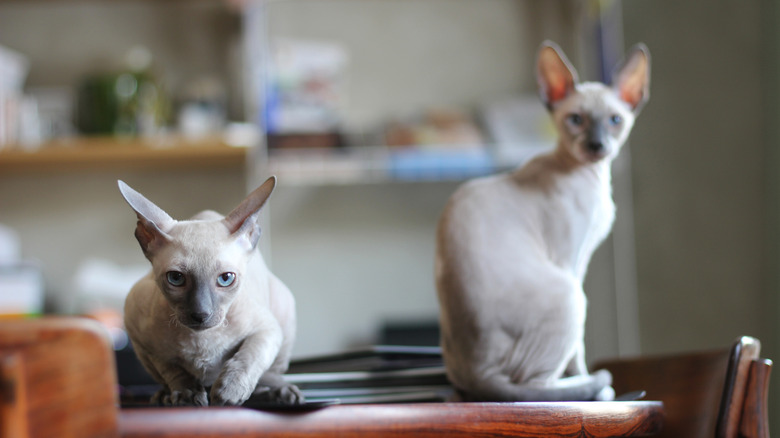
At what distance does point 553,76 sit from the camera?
72 centimetres

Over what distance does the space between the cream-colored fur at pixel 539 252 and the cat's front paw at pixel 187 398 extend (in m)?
0.27

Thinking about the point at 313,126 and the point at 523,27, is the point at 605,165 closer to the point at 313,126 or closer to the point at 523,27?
the point at 313,126

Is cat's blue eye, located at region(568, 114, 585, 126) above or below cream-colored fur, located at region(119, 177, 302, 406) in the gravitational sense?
above

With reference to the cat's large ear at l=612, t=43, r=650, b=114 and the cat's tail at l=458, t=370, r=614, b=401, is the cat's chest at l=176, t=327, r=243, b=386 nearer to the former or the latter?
the cat's tail at l=458, t=370, r=614, b=401

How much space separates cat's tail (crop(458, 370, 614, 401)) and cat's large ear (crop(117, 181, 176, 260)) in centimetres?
34

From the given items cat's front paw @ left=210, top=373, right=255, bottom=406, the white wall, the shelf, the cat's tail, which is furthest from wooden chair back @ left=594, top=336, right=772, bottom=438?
the shelf

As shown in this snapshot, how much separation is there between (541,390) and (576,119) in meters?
0.29

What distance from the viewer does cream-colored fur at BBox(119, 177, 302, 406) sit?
47cm

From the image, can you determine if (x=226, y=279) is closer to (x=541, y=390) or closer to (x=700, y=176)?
(x=541, y=390)

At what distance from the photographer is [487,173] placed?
7.40ft

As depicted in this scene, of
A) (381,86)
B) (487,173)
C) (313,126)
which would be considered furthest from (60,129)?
(487,173)

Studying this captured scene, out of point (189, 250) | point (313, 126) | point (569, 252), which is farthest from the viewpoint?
point (313, 126)

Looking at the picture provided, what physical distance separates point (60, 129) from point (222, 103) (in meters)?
0.56

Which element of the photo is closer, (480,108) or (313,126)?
(313,126)
